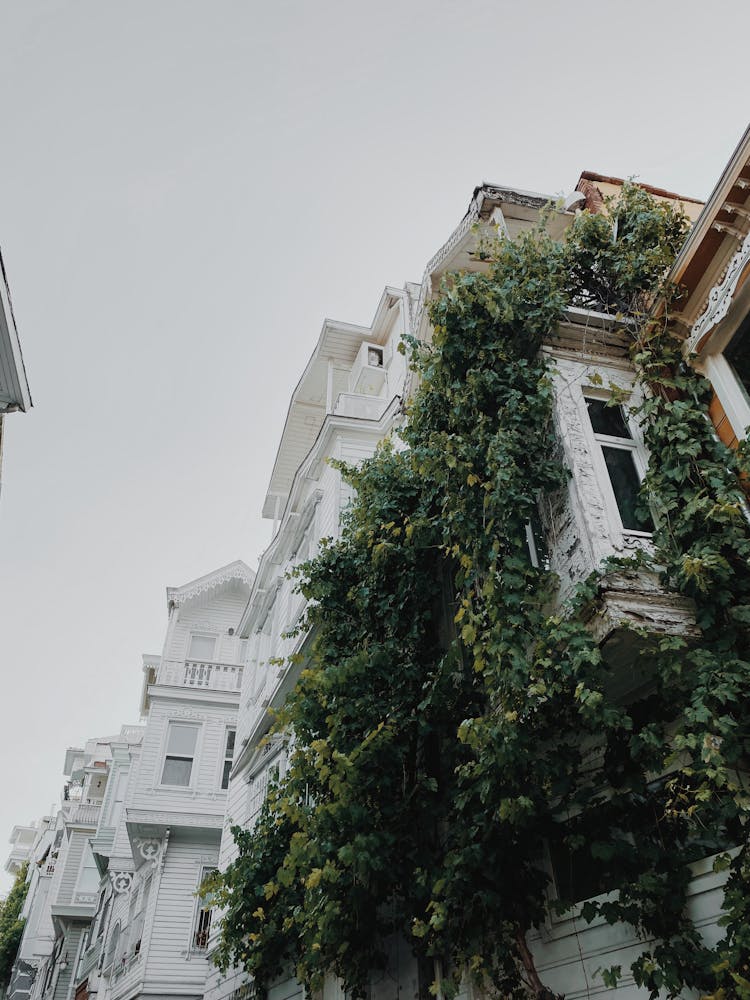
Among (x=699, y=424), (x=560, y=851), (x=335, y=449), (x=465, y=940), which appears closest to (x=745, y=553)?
(x=699, y=424)

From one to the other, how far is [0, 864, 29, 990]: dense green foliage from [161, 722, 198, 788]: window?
122 feet

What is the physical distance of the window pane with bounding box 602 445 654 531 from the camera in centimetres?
735

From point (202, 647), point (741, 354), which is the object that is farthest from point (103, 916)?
point (741, 354)

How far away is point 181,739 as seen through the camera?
69.6ft

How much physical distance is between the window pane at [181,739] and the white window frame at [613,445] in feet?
57.2

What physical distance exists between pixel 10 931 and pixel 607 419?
55.9m

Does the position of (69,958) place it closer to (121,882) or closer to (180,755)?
(121,882)

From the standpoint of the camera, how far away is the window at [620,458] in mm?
7418

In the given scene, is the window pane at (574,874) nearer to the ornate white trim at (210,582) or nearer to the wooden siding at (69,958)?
the ornate white trim at (210,582)

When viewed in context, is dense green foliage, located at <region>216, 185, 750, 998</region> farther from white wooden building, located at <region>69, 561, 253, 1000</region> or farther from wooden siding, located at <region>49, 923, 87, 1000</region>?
wooden siding, located at <region>49, 923, 87, 1000</region>

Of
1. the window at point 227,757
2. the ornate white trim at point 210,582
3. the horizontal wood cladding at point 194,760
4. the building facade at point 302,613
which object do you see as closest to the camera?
the building facade at point 302,613

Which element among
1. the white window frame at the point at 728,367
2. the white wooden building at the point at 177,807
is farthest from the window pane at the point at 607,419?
the white wooden building at the point at 177,807

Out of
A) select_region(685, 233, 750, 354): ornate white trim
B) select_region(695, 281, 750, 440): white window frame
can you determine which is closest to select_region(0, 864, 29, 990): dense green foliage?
select_region(695, 281, 750, 440): white window frame

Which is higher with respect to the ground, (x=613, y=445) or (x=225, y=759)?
(x=225, y=759)
